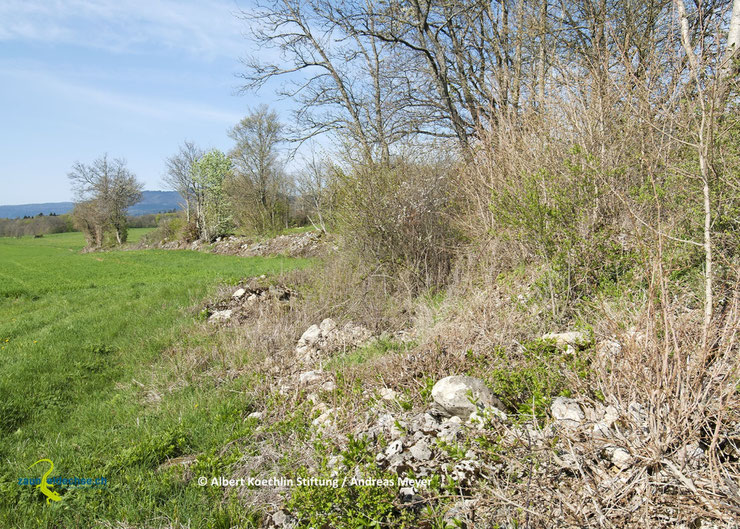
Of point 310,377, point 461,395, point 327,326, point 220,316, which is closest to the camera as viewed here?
point 461,395

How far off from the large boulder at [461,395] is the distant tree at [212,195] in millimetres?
30416

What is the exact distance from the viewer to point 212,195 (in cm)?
3366

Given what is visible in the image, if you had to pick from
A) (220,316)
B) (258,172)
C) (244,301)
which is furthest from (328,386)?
(258,172)

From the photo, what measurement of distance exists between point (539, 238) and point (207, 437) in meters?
4.07

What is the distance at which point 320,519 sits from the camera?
2.28 metres

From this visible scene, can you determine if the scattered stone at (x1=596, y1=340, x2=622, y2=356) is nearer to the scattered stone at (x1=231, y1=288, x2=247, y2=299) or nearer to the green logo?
the green logo

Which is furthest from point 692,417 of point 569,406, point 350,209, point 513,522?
point 350,209

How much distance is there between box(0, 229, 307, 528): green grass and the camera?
9.15ft

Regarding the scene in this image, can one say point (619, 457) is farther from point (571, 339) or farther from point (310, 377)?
point (310, 377)

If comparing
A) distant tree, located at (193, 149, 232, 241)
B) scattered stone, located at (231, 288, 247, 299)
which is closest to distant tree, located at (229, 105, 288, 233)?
distant tree, located at (193, 149, 232, 241)

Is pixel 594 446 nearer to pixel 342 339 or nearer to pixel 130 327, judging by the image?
pixel 342 339

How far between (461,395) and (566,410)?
2.38 feet

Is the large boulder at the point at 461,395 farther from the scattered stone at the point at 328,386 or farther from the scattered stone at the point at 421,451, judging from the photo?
the scattered stone at the point at 328,386

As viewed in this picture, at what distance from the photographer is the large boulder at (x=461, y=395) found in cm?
294
